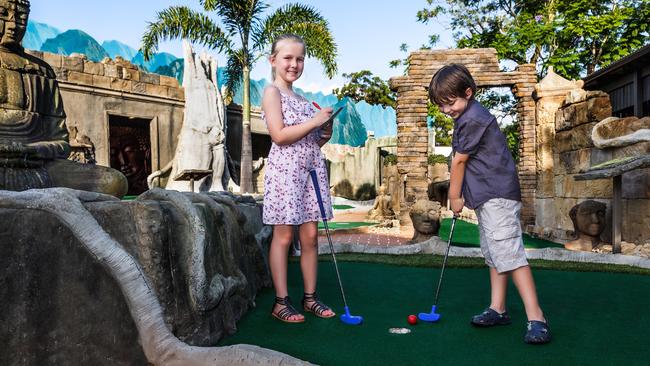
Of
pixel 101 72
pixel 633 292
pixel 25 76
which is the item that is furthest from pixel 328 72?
pixel 633 292

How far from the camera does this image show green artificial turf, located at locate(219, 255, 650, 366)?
7.14 feet

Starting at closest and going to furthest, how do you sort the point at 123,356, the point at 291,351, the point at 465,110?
1. the point at 123,356
2. the point at 291,351
3. the point at 465,110

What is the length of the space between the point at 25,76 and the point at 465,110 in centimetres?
361

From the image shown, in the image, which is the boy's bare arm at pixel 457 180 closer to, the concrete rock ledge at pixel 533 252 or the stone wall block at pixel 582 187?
the concrete rock ledge at pixel 533 252

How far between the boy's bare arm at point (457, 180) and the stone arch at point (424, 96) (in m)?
9.32

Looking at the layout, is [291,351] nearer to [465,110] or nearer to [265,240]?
[465,110]

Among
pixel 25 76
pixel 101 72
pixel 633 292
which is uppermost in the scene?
pixel 101 72

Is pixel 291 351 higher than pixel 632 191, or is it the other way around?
pixel 632 191

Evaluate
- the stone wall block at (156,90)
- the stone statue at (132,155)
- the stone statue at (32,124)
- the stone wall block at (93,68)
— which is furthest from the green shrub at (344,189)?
the stone statue at (32,124)

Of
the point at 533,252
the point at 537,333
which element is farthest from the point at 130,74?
the point at 537,333

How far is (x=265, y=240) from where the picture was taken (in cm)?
402

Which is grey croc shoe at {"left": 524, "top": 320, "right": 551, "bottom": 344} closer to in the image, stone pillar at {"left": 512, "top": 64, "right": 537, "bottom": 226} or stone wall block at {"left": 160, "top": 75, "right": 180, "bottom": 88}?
stone pillar at {"left": 512, "top": 64, "right": 537, "bottom": 226}

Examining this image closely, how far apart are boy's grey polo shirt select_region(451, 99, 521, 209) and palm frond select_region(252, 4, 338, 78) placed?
12661 millimetres

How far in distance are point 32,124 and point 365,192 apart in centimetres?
2120
